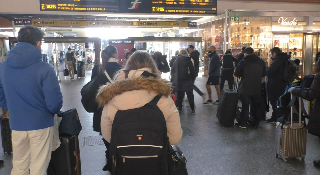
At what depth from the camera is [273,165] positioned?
4305mm

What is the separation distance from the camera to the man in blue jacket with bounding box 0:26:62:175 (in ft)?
8.75

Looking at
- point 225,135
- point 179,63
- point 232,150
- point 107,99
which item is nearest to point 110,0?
point 179,63

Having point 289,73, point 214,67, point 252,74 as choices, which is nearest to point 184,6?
point 214,67

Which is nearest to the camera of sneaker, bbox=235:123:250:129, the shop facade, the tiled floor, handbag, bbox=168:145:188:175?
handbag, bbox=168:145:188:175

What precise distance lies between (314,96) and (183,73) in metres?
3.87

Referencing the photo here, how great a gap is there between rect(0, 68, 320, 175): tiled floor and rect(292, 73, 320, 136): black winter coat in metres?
0.56

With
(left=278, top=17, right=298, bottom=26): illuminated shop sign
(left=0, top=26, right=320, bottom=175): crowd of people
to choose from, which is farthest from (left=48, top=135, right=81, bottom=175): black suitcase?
(left=278, top=17, right=298, bottom=26): illuminated shop sign

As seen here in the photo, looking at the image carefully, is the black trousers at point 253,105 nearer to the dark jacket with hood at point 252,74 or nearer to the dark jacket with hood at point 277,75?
the dark jacket with hood at point 252,74

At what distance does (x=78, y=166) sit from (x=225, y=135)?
3232mm

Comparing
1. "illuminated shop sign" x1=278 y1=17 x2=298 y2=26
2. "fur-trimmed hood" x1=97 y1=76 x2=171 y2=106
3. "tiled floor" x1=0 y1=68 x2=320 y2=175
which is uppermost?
"illuminated shop sign" x1=278 y1=17 x2=298 y2=26

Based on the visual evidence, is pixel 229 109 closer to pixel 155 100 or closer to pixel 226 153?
pixel 226 153

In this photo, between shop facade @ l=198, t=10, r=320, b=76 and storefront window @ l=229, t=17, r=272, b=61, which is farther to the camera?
storefront window @ l=229, t=17, r=272, b=61

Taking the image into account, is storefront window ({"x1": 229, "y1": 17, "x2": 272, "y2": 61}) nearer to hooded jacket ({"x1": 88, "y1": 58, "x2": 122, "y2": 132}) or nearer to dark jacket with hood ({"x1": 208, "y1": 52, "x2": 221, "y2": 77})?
dark jacket with hood ({"x1": 208, "y1": 52, "x2": 221, "y2": 77})

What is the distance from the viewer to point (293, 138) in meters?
4.33
